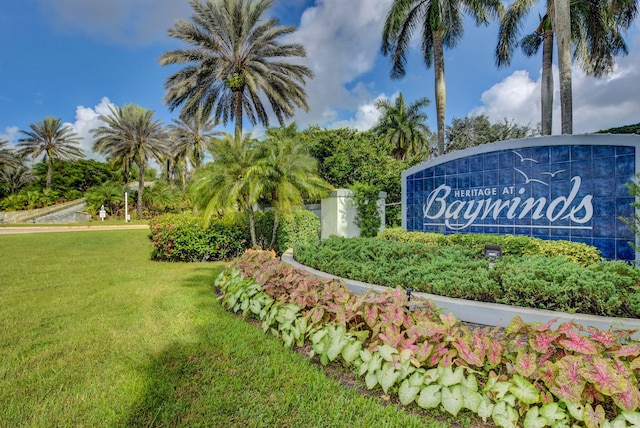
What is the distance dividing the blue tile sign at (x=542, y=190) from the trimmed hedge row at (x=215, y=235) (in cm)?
379

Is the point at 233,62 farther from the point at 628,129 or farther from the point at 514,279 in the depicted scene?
the point at 628,129

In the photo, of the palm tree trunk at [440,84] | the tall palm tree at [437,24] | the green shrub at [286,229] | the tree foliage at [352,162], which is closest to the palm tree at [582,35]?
the tall palm tree at [437,24]

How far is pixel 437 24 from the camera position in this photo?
13203 mm

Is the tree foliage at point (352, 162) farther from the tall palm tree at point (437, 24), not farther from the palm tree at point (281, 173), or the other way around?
the palm tree at point (281, 173)

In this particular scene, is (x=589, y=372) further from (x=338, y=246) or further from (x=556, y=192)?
(x=556, y=192)

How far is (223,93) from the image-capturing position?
15.2 m

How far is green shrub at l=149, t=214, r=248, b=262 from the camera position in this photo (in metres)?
8.56

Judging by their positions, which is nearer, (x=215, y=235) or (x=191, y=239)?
(x=191, y=239)

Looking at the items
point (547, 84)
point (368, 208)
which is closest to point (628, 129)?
point (547, 84)

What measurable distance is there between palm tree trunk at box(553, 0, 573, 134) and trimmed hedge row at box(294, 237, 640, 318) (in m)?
8.03

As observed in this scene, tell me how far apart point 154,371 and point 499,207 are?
7.13 metres

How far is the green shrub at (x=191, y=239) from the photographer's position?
8.56 meters

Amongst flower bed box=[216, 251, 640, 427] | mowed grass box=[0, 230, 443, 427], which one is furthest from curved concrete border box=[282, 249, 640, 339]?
mowed grass box=[0, 230, 443, 427]

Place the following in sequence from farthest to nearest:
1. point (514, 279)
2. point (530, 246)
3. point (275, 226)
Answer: point (275, 226), point (530, 246), point (514, 279)
